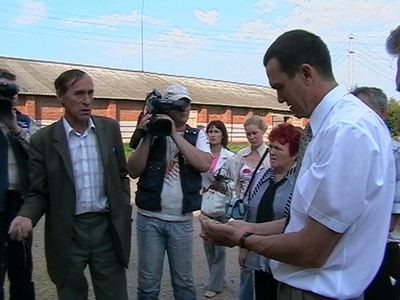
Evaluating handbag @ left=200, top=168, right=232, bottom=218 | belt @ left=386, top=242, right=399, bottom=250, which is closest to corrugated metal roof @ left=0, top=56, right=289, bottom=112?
handbag @ left=200, top=168, right=232, bottom=218

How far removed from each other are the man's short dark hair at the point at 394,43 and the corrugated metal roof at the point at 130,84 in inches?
885

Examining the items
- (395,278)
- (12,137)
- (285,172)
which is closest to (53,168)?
(12,137)

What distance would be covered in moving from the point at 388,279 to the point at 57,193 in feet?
7.23

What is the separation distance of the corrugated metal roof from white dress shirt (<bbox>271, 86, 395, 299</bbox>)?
2292cm

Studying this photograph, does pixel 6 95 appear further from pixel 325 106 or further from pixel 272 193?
pixel 325 106

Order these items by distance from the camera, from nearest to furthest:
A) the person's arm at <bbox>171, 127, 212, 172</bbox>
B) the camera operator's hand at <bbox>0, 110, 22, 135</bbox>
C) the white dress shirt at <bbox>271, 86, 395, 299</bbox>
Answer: the white dress shirt at <bbox>271, 86, 395, 299</bbox>
the camera operator's hand at <bbox>0, 110, 22, 135</bbox>
the person's arm at <bbox>171, 127, 212, 172</bbox>

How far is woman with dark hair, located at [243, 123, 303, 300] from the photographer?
3.05m

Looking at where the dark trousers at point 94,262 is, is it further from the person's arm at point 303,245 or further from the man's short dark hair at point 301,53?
the man's short dark hair at point 301,53

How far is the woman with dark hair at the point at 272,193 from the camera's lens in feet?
10.0

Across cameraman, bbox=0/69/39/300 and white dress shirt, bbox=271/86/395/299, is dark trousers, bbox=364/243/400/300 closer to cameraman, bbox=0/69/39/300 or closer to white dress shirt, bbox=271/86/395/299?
white dress shirt, bbox=271/86/395/299

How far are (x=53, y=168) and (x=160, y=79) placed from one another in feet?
109

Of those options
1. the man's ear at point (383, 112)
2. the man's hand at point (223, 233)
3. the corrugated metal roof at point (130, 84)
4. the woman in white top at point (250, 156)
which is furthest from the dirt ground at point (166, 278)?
the corrugated metal roof at point (130, 84)

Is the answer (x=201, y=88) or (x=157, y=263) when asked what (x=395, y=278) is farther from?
(x=201, y=88)

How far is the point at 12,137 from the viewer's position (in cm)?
332
